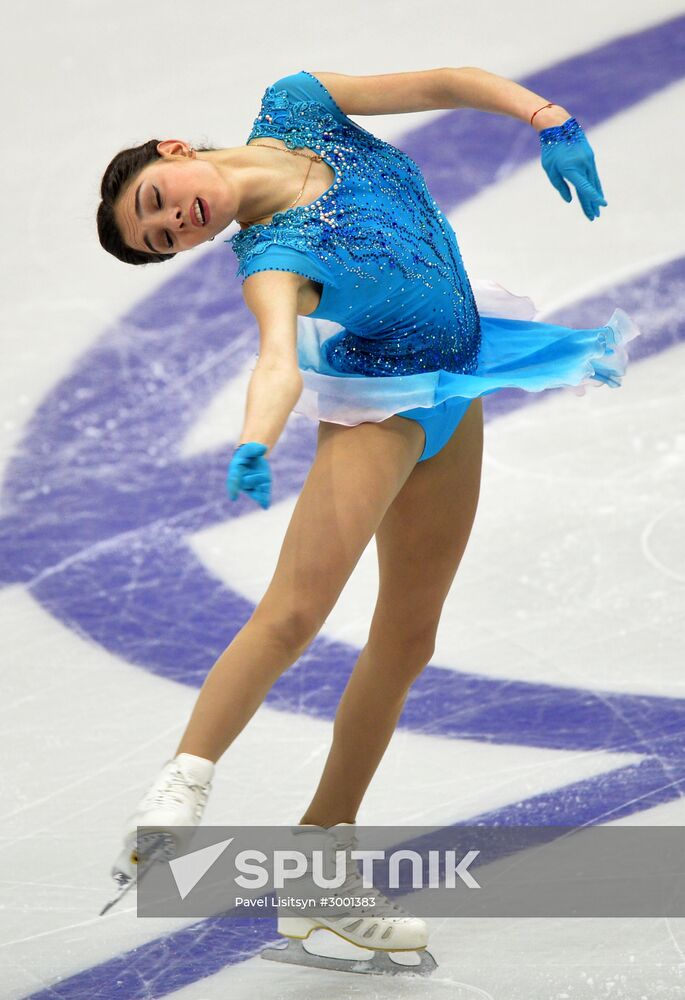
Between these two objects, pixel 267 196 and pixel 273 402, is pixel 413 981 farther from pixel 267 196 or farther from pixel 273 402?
pixel 267 196

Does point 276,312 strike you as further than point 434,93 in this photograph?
No

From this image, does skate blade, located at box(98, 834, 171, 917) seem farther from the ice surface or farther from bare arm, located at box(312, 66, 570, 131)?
bare arm, located at box(312, 66, 570, 131)

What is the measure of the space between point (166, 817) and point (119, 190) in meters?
1.05

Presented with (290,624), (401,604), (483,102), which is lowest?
(290,624)

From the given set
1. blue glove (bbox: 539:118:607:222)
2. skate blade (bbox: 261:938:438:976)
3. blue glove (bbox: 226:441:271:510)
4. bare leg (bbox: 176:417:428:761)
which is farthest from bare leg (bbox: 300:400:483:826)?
blue glove (bbox: 226:441:271:510)

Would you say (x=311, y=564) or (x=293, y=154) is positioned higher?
(x=293, y=154)

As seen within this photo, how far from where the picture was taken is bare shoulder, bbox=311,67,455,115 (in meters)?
2.63

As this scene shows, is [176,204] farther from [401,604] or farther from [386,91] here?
[401,604]

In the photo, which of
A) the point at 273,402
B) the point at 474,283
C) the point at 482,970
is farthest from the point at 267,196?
the point at 482,970

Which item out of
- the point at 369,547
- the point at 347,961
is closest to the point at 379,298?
the point at 347,961

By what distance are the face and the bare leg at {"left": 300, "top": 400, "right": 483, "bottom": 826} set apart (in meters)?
0.59

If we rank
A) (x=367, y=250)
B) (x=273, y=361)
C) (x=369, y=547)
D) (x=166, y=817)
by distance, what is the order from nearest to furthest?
(x=166, y=817) < (x=273, y=361) < (x=367, y=250) < (x=369, y=547)

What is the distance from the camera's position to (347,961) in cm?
265

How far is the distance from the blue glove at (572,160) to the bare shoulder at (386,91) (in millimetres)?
229
